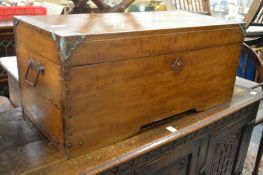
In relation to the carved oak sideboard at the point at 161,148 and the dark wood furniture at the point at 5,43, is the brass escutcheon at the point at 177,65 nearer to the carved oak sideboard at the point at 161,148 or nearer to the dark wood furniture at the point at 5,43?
the carved oak sideboard at the point at 161,148

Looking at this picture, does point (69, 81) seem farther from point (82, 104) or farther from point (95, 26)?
point (95, 26)

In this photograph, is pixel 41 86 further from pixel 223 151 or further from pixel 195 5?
pixel 195 5

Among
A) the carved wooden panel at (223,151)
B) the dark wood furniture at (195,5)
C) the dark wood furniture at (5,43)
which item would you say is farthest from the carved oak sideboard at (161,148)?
the dark wood furniture at (5,43)

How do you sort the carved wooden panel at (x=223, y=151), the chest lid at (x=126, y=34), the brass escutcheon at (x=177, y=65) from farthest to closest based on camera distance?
the carved wooden panel at (x=223, y=151) < the brass escutcheon at (x=177, y=65) < the chest lid at (x=126, y=34)

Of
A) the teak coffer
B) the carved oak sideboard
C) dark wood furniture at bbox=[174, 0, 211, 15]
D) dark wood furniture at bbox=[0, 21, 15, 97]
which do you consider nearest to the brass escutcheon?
the teak coffer

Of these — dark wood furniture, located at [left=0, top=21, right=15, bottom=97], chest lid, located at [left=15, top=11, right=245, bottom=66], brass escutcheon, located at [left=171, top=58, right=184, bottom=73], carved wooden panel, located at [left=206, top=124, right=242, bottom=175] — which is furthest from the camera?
dark wood furniture, located at [left=0, top=21, right=15, bottom=97]

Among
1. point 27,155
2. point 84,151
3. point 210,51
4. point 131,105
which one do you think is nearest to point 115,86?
point 131,105

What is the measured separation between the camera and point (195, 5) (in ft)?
7.90

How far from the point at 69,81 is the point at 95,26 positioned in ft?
0.68

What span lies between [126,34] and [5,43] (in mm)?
1846

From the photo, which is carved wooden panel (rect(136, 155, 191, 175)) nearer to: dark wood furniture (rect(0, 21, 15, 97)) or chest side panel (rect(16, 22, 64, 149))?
chest side panel (rect(16, 22, 64, 149))

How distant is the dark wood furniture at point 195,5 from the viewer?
7.62 ft

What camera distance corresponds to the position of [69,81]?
73cm

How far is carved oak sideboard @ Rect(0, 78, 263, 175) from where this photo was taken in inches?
31.1
